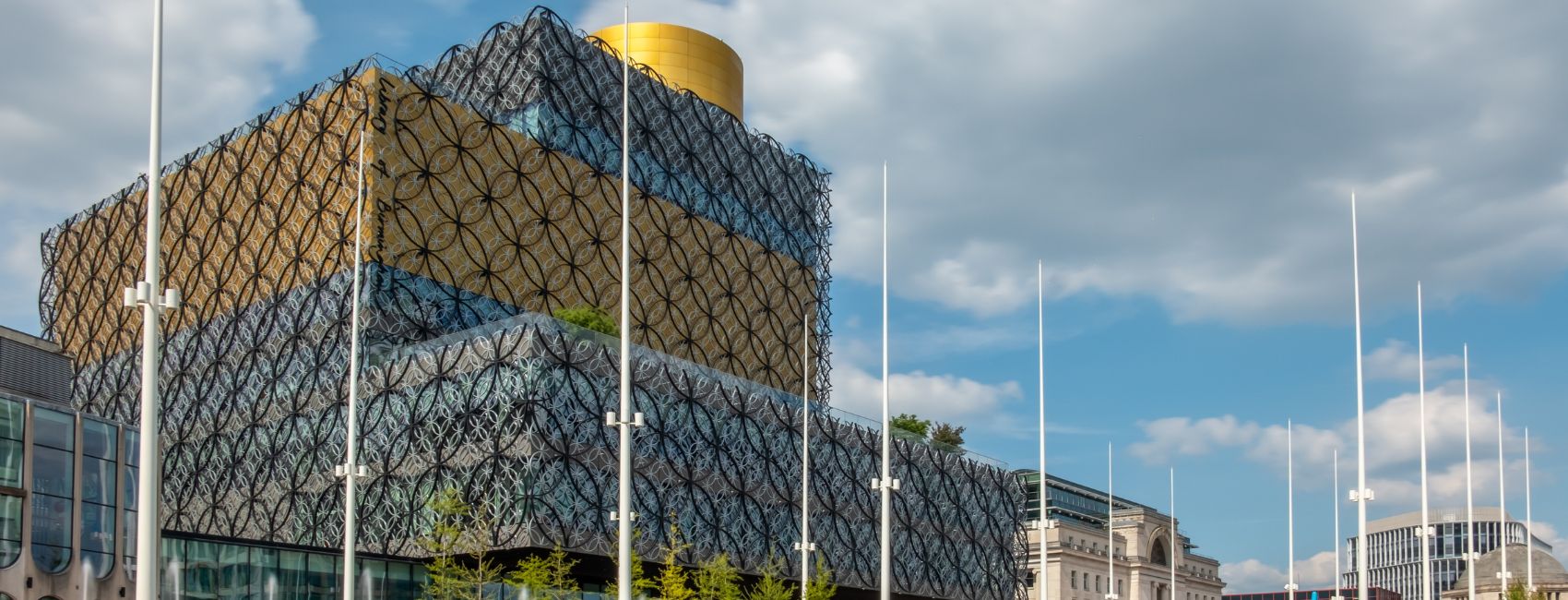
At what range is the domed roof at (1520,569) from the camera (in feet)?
447

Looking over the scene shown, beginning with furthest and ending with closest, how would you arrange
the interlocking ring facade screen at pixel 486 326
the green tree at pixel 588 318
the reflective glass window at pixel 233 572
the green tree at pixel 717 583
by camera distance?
the green tree at pixel 588 318 < the interlocking ring facade screen at pixel 486 326 < the reflective glass window at pixel 233 572 < the green tree at pixel 717 583

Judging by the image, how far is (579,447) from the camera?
62.2 metres

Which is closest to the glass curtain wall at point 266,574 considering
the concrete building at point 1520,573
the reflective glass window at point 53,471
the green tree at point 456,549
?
the green tree at point 456,549

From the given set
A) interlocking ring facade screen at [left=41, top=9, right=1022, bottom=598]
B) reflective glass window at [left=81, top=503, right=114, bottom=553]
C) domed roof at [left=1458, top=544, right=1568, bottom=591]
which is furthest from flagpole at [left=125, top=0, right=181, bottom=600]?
domed roof at [left=1458, top=544, right=1568, bottom=591]

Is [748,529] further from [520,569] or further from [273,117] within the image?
[273,117]

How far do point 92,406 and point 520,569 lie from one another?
34316 mm

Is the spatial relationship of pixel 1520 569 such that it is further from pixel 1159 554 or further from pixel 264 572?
pixel 264 572

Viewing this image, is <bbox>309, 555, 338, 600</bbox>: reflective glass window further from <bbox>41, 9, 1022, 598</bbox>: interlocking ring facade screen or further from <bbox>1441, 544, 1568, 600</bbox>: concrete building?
<bbox>1441, 544, 1568, 600</bbox>: concrete building

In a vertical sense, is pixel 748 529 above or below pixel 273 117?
below

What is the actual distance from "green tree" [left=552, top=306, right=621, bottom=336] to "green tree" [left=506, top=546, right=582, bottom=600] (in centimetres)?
1108

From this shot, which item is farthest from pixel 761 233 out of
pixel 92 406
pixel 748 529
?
pixel 92 406

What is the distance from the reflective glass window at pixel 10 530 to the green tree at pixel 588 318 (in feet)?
93.4

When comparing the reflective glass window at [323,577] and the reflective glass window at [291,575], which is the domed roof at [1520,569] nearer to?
the reflective glass window at [323,577]

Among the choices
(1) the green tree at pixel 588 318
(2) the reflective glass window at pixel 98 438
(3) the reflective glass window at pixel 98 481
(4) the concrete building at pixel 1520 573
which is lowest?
(4) the concrete building at pixel 1520 573
